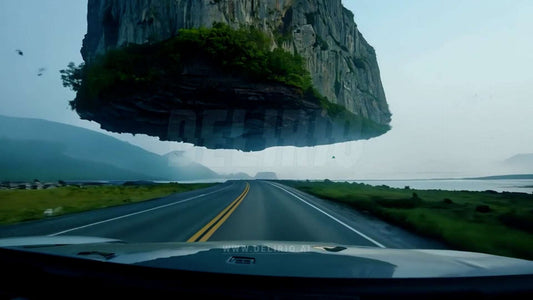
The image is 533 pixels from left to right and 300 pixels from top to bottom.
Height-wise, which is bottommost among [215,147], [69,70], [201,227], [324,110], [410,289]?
[201,227]

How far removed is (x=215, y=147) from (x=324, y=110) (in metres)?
31.6

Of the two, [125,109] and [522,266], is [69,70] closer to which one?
[125,109]

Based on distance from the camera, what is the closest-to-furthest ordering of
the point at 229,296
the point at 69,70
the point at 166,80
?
the point at 229,296
the point at 166,80
the point at 69,70

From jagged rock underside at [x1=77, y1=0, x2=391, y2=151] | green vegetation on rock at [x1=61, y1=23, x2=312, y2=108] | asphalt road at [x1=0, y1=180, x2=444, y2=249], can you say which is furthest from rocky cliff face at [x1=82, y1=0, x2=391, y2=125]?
asphalt road at [x1=0, y1=180, x2=444, y2=249]

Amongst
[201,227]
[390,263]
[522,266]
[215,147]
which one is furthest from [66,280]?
[215,147]

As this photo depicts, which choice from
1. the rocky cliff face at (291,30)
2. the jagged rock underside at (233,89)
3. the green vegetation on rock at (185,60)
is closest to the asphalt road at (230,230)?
the green vegetation on rock at (185,60)

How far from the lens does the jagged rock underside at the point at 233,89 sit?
5303 cm

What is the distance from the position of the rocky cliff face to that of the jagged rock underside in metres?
0.18

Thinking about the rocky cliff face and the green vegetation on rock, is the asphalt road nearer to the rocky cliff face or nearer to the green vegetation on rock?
the green vegetation on rock

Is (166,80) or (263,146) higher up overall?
(166,80)

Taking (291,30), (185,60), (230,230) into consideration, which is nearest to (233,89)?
(185,60)

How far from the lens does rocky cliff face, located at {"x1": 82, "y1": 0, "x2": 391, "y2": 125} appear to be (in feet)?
180

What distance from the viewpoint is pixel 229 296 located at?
6.08 ft

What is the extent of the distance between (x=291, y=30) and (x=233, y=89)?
87.7ft
